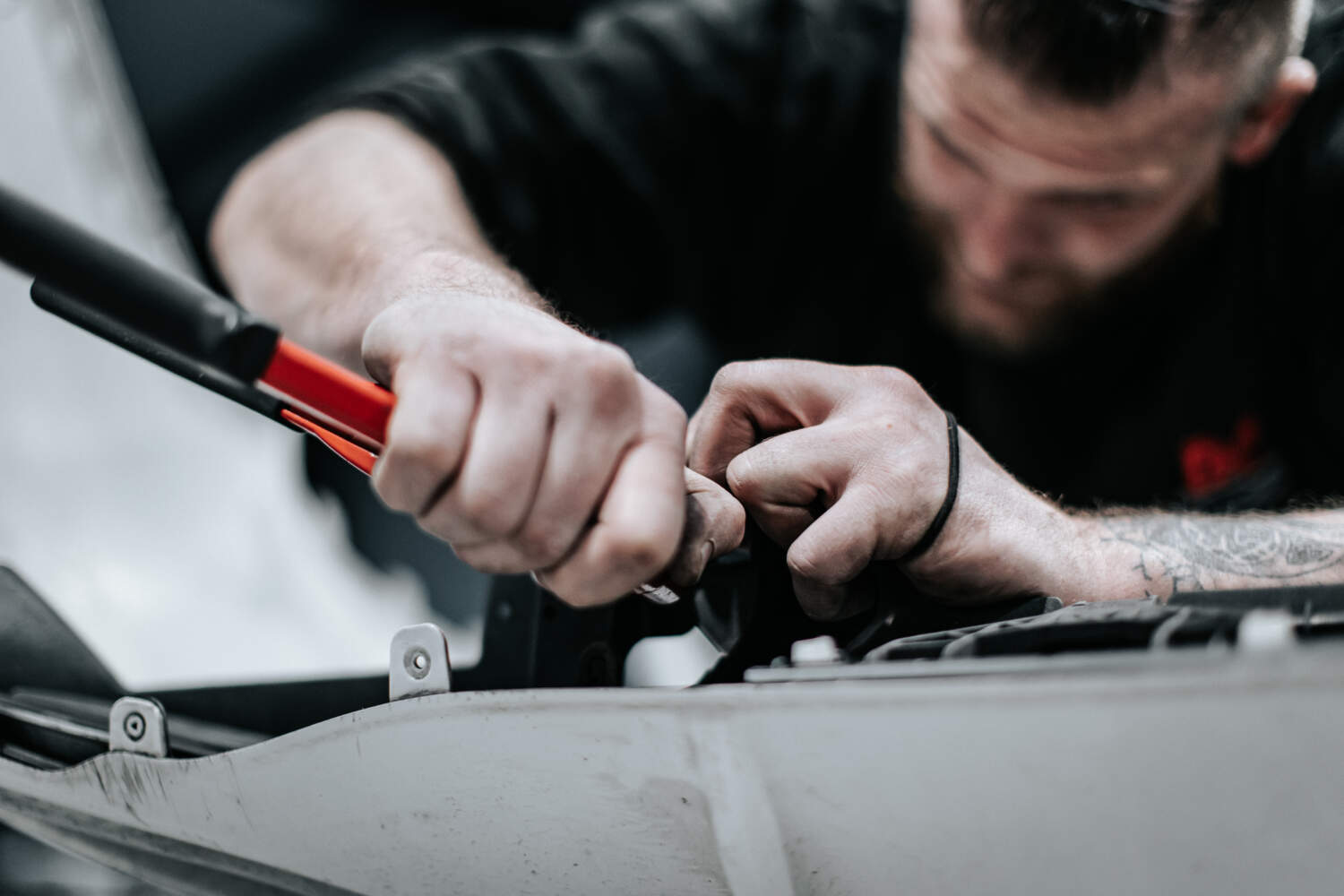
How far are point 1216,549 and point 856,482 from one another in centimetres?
33

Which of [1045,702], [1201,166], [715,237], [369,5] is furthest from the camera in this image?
[369,5]

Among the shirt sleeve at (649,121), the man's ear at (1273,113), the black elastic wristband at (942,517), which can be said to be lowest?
the black elastic wristband at (942,517)

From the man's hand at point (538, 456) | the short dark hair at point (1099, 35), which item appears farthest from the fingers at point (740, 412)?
the short dark hair at point (1099, 35)

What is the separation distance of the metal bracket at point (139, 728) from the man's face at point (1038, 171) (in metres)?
0.75

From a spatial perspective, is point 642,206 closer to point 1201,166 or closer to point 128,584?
point 1201,166

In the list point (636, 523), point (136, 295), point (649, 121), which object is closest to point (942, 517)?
point (636, 523)

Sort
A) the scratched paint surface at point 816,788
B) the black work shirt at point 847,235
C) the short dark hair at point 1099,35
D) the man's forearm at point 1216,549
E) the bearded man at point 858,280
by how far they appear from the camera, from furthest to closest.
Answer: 1. the black work shirt at point 847,235
2. the short dark hair at point 1099,35
3. the man's forearm at point 1216,549
4. the bearded man at point 858,280
5. the scratched paint surface at point 816,788

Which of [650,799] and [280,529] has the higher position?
[280,529]

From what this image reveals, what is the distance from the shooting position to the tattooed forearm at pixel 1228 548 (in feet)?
2.00

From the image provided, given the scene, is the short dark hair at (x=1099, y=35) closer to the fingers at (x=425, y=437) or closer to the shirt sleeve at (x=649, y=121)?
the shirt sleeve at (x=649, y=121)

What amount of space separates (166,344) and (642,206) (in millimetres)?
813

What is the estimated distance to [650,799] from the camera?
1.13 feet

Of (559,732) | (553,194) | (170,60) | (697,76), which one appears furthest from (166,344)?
(170,60)

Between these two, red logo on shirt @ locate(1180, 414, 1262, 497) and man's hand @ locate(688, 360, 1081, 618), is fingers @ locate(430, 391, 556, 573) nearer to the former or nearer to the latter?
man's hand @ locate(688, 360, 1081, 618)
